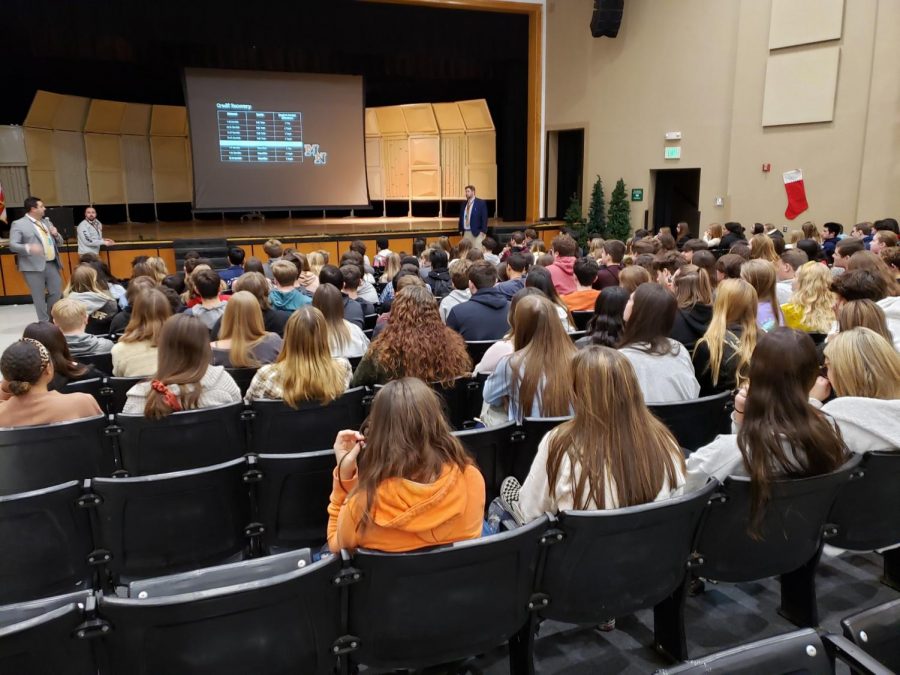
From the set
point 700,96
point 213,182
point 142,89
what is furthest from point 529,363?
point 142,89

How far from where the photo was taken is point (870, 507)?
224 centimetres

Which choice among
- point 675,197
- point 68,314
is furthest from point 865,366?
point 675,197

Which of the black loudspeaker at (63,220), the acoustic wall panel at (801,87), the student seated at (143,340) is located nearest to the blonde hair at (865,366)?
the student seated at (143,340)

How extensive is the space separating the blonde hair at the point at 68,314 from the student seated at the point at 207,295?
27.3 inches

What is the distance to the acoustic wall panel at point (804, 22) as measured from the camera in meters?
8.87

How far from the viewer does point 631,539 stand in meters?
1.88

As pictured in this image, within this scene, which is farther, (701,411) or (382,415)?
(701,411)

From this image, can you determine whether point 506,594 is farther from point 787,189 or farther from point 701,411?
point 787,189

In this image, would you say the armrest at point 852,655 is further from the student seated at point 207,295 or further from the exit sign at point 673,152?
the exit sign at point 673,152

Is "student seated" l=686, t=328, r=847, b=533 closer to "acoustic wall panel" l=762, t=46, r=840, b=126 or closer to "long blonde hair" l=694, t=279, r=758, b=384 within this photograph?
"long blonde hair" l=694, t=279, r=758, b=384

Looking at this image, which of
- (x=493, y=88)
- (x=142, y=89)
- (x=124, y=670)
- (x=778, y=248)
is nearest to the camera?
(x=124, y=670)

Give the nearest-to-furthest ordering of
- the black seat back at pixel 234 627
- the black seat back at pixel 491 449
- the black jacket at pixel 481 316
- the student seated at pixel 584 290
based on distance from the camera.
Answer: the black seat back at pixel 234 627
the black seat back at pixel 491 449
the black jacket at pixel 481 316
the student seated at pixel 584 290

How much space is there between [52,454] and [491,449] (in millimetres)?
1700

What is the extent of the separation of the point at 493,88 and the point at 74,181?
8.97 m
